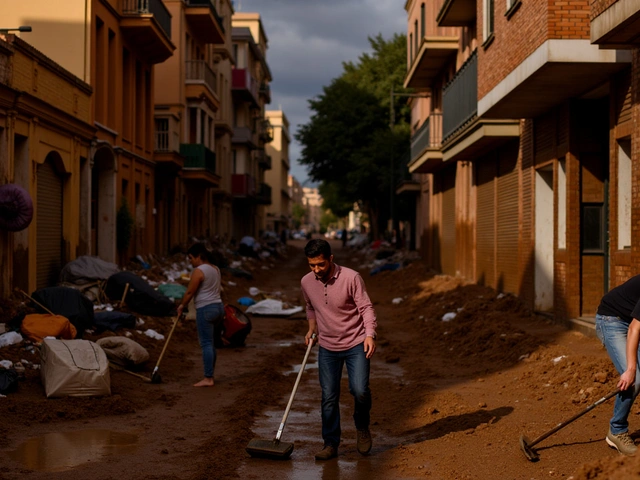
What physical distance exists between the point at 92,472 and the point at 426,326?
471 inches

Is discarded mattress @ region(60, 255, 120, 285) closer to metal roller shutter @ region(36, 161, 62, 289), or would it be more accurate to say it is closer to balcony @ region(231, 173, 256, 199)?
metal roller shutter @ region(36, 161, 62, 289)

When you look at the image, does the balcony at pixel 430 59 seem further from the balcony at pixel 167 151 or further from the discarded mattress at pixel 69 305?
the discarded mattress at pixel 69 305

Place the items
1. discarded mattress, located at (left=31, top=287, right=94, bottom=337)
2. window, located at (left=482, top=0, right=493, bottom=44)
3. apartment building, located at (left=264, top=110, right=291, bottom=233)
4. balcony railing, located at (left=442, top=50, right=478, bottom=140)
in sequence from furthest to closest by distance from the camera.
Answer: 1. apartment building, located at (left=264, top=110, right=291, bottom=233)
2. balcony railing, located at (left=442, top=50, right=478, bottom=140)
3. window, located at (left=482, top=0, right=493, bottom=44)
4. discarded mattress, located at (left=31, top=287, right=94, bottom=337)

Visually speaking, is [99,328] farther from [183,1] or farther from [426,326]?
[183,1]

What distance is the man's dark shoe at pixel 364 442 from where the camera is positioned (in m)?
7.67

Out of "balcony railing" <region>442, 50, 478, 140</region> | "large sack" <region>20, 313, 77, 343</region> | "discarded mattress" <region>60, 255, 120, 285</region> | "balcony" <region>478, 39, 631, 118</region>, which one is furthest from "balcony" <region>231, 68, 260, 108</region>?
"large sack" <region>20, 313, 77, 343</region>

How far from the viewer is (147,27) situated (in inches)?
971

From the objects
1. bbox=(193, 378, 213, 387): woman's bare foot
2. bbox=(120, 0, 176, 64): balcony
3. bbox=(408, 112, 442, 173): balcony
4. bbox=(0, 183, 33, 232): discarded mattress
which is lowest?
bbox=(193, 378, 213, 387): woman's bare foot

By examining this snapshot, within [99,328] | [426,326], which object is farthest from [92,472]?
[426,326]

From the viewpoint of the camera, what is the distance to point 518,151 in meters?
17.8

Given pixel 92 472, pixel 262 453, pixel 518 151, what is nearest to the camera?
pixel 92 472

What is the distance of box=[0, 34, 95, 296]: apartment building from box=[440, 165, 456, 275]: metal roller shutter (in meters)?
11.7

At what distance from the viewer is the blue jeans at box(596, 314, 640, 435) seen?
684cm

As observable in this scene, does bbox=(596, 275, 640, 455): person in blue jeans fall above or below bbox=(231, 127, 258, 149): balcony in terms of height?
below
